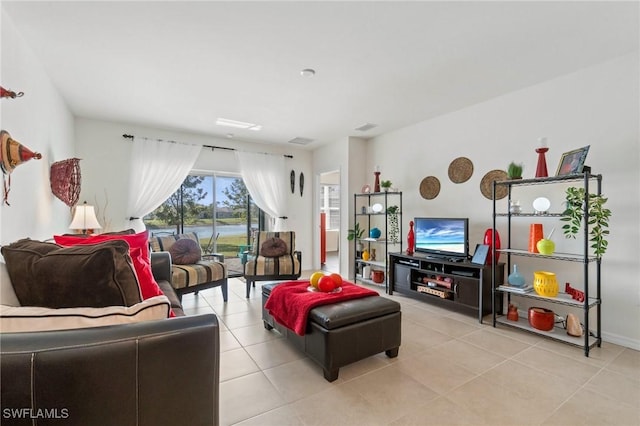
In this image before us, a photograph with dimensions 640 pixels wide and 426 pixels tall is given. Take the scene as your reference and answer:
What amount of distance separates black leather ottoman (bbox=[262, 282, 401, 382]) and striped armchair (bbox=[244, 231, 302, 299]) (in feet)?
5.77

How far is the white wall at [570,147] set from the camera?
258 centimetres

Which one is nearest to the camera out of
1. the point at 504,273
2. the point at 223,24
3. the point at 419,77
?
the point at 223,24

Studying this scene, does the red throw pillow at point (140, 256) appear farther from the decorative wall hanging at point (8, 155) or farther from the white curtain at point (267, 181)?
the white curtain at point (267, 181)

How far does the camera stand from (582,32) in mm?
2250

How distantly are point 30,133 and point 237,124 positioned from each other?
8.00ft

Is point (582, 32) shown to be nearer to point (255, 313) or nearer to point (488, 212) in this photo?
point (488, 212)

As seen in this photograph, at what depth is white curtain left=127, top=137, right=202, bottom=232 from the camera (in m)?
4.50

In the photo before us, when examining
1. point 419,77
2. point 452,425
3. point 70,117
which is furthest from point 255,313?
point 70,117

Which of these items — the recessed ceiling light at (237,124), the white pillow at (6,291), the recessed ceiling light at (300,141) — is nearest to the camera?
the white pillow at (6,291)

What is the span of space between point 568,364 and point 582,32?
8.35ft

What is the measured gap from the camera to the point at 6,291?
1187 mm

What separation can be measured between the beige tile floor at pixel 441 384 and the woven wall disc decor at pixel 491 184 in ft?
5.04


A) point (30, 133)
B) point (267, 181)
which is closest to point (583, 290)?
point (267, 181)

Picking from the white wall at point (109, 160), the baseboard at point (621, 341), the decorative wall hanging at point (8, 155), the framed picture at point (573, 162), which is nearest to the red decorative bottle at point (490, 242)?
the framed picture at point (573, 162)
